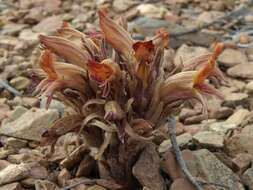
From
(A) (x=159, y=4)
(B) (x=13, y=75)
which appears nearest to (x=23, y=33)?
(B) (x=13, y=75)

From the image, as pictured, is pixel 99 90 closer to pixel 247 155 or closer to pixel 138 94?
pixel 138 94

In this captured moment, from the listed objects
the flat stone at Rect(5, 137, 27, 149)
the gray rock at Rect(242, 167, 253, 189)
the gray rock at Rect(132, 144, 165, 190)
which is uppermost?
the gray rock at Rect(132, 144, 165, 190)

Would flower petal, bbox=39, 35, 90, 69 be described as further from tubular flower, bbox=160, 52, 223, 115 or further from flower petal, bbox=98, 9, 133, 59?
tubular flower, bbox=160, 52, 223, 115

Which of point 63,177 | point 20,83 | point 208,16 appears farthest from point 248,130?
point 208,16

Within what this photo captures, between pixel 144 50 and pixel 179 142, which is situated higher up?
pixel 144 50

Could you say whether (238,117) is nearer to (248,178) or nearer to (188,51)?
(248,178)

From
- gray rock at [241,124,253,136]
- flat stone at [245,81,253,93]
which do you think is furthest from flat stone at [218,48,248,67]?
gray rock at [241,124,253,136]
